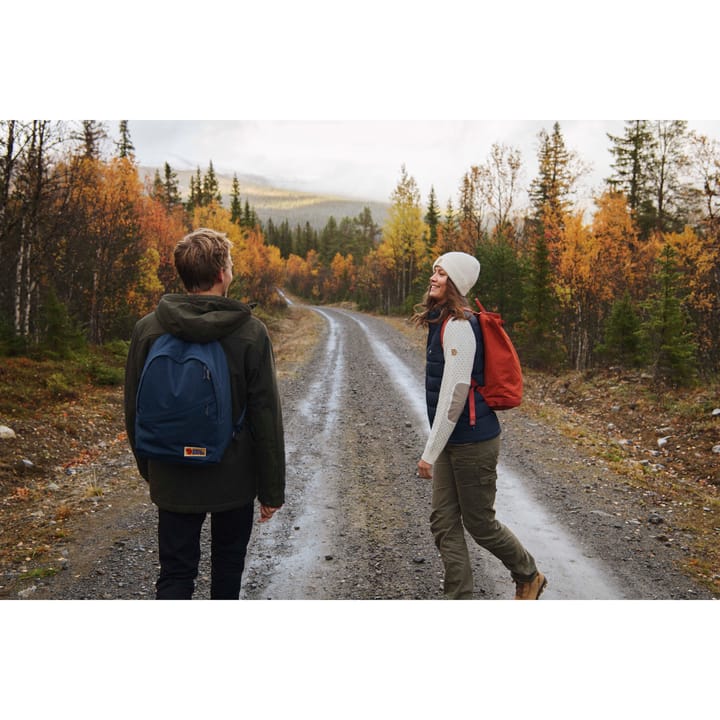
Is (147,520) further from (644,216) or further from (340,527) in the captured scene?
(644,216)

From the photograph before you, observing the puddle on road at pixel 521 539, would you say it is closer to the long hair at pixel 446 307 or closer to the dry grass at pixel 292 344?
the long hair at pixel 446 307

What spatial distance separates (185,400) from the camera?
238cm

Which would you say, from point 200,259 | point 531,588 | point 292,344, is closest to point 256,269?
point 292,344

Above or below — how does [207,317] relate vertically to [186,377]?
above

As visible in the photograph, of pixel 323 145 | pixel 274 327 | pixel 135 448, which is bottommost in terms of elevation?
pixel 274 327

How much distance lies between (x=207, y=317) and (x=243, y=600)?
6.70 ft

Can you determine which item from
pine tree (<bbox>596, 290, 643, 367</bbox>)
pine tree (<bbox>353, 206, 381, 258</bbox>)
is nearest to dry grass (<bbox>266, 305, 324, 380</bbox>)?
pine tree (<bbox>596, 290, 643, 367</bbox>)

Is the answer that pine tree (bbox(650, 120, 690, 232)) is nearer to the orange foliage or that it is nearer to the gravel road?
the gravel road

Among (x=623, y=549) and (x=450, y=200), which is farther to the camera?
(x=450, y=200)

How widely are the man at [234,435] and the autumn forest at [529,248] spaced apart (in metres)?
5.17

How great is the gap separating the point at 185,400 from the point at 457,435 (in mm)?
1426

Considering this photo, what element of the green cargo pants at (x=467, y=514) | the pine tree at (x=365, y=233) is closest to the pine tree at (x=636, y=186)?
the green cargo pants at (x=467, y=514)

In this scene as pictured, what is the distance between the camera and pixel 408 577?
12.4 feet

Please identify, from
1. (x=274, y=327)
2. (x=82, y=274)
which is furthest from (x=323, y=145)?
(x=274, y=327)
